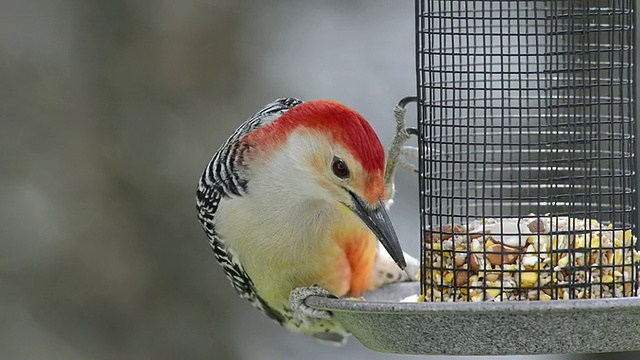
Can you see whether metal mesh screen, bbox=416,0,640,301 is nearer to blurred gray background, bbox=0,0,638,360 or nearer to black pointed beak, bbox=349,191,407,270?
black pointed beak, bbox=349,191,407,270

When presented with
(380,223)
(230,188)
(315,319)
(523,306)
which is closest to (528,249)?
(380,223)

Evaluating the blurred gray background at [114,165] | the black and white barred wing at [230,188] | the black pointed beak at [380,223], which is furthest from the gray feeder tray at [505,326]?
the blurred gray background at [114,165]

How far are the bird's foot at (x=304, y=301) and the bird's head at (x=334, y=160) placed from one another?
17.3 inches

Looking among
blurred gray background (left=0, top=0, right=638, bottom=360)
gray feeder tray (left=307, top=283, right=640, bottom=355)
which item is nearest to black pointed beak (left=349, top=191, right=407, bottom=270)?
gray feeder tray (left=307, top=283, right=640, bottom=355)

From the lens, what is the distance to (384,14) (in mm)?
8023

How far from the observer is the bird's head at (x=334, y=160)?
4.16m

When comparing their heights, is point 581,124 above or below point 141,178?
above

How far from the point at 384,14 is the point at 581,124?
414 centimetres

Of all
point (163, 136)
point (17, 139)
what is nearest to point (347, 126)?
point (163, 136)

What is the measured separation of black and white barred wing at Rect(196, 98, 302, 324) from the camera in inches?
193

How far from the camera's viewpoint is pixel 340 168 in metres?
4.27

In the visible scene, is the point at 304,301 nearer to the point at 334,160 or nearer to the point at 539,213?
the point at 334,160

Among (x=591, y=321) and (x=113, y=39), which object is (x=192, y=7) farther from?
(x=591, y=321)

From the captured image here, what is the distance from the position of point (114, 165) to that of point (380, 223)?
3444 millimetres
